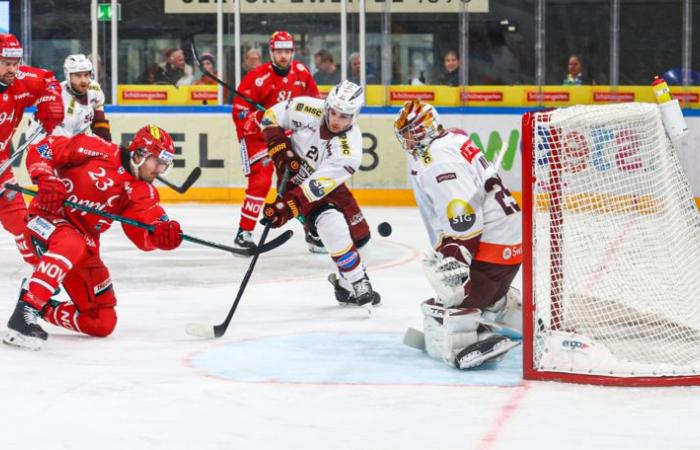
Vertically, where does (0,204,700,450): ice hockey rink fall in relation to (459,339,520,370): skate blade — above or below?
below

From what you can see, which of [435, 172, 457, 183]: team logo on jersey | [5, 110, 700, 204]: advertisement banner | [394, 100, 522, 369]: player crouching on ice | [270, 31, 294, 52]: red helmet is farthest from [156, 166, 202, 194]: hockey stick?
[5, 110, 700, 204]: advertisement banner

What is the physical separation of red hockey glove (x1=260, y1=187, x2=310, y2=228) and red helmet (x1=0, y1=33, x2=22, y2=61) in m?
1.56

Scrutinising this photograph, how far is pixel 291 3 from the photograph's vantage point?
10242mm

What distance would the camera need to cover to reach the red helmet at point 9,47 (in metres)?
5.69

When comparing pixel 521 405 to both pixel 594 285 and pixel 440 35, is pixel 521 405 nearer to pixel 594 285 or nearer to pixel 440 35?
pixel 594 285

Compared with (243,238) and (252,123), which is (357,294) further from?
(252,123)

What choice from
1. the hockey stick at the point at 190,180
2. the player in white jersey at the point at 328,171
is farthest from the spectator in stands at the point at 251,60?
the player in white jersey at the point at 328,171

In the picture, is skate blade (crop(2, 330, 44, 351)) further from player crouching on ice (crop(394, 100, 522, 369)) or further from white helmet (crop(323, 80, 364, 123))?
white helmet (crop(323, 80, 364, 123))

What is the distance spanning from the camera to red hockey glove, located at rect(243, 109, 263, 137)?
24.4 ft

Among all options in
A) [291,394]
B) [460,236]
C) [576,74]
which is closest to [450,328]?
[460,236]

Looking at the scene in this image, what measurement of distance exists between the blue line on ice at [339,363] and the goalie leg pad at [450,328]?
0.18 feet

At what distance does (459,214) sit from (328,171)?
4.44ft

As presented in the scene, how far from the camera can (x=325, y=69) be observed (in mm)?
10125

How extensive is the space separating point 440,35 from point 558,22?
0.92 meters
